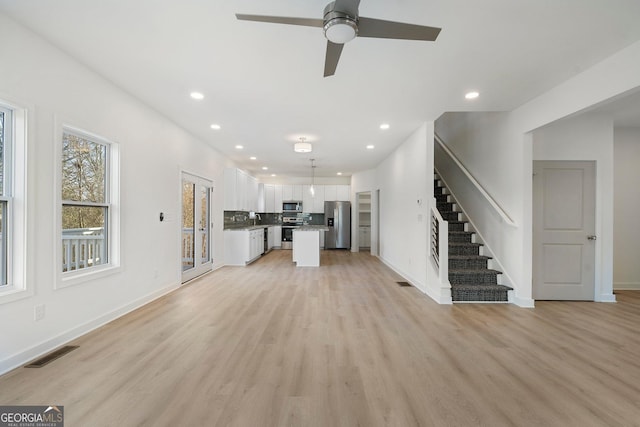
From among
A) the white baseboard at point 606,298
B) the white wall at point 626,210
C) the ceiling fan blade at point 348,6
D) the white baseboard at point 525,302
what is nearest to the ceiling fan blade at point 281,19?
the ceiling fan blade at point 348,6

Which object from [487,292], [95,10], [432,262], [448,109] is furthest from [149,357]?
[448,109]

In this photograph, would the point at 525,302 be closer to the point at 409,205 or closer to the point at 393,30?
the point at 409,205

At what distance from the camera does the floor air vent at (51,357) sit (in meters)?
2.35

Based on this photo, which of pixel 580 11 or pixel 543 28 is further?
pixel 543 28

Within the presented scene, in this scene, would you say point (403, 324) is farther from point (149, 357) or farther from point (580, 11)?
point (580, 11)

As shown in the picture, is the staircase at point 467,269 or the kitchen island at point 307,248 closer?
the staircase at point 467,269

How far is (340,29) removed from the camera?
1767mm

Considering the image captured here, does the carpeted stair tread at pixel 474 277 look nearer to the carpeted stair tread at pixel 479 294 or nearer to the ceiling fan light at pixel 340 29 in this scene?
the carpeted stair tread at pixel 479 294

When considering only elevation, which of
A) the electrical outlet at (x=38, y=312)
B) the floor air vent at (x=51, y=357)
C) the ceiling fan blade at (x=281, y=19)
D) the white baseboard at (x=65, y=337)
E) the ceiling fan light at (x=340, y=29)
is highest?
the ceiling fan blade at (x=281, y=19)

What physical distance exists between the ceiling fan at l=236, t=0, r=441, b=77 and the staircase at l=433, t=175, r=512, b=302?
3.61m

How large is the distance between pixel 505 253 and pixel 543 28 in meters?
3.15

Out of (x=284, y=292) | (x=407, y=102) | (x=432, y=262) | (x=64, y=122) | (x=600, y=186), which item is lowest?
(x=284, y=292)

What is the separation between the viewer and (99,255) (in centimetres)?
335

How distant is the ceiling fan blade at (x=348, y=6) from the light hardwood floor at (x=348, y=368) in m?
2.53
